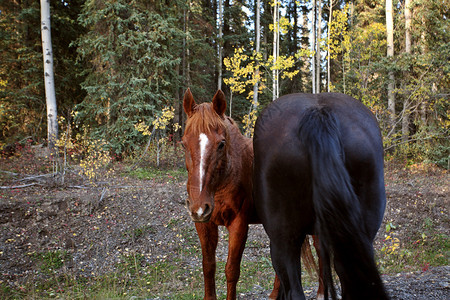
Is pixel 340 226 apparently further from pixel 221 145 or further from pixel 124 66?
pixel 124 66

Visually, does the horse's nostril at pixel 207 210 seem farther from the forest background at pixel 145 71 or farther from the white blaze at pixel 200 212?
the forest background at pixel 145 71

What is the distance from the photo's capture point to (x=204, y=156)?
214cm

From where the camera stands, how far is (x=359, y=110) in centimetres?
197

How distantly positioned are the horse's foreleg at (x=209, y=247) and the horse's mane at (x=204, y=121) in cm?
92

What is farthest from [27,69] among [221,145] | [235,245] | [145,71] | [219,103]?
[235,245]

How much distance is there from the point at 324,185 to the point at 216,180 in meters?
0.91

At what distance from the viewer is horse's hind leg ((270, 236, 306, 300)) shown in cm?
185

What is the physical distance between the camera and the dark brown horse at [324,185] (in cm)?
156

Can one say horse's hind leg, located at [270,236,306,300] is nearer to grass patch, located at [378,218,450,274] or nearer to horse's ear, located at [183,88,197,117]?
horse's ear, located at [183,88,197,117]

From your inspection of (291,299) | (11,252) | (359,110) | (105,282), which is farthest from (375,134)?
(11,252)

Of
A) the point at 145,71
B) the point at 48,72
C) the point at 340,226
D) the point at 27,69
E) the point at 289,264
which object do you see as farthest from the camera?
the point at 27,69

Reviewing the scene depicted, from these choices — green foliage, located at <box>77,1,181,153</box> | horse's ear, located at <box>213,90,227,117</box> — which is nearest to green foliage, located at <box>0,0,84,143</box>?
Answer: green foliage, located at <box>77,1,181,153</box>

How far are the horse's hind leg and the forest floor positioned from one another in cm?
212

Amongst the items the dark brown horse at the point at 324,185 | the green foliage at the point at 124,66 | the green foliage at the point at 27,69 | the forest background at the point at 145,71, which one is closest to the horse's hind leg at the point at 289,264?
the dark brown horse at the point at 324,185
